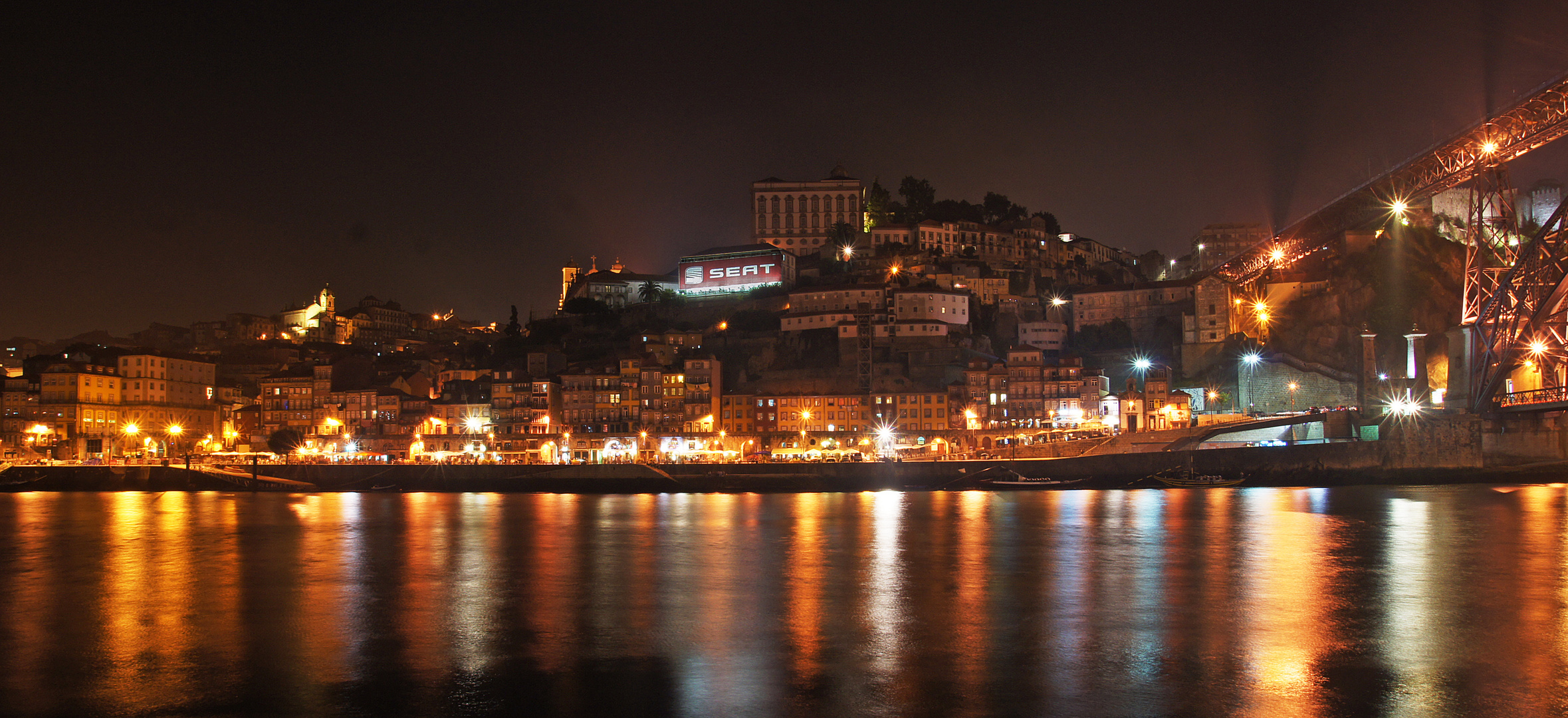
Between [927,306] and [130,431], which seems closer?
[130,431]

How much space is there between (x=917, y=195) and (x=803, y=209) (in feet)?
32.9

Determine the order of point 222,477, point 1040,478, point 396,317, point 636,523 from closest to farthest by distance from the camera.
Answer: point 636,523 → point 1040,478 → point 222,477 → point 396,317

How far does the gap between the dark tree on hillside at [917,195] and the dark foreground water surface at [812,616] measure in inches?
2218

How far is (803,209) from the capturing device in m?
88.6

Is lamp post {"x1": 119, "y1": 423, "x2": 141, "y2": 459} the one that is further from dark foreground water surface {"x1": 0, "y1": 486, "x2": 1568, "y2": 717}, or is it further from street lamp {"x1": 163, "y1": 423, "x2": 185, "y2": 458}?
dark foreground water surface {"x1": 0, "y1": 486, "x2": 1568, "y2": 717}

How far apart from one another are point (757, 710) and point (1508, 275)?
39.9m

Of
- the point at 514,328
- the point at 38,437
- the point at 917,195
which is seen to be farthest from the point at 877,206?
the point at 38,437

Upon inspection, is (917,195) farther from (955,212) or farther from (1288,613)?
(1288,613)

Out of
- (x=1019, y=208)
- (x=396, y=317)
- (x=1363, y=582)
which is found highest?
(x=1019, y=208)

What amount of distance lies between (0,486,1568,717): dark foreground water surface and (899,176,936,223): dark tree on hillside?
2218 inches

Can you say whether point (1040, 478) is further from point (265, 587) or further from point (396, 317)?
point (396, 317)

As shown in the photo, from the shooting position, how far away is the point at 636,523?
1367 inches

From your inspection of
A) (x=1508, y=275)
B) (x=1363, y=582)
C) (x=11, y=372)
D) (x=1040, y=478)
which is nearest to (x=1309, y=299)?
(x=1508, y=275)

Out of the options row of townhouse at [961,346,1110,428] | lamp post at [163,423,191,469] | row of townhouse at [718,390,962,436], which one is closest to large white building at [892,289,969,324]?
row of townhouse at [718,390,962,436]
